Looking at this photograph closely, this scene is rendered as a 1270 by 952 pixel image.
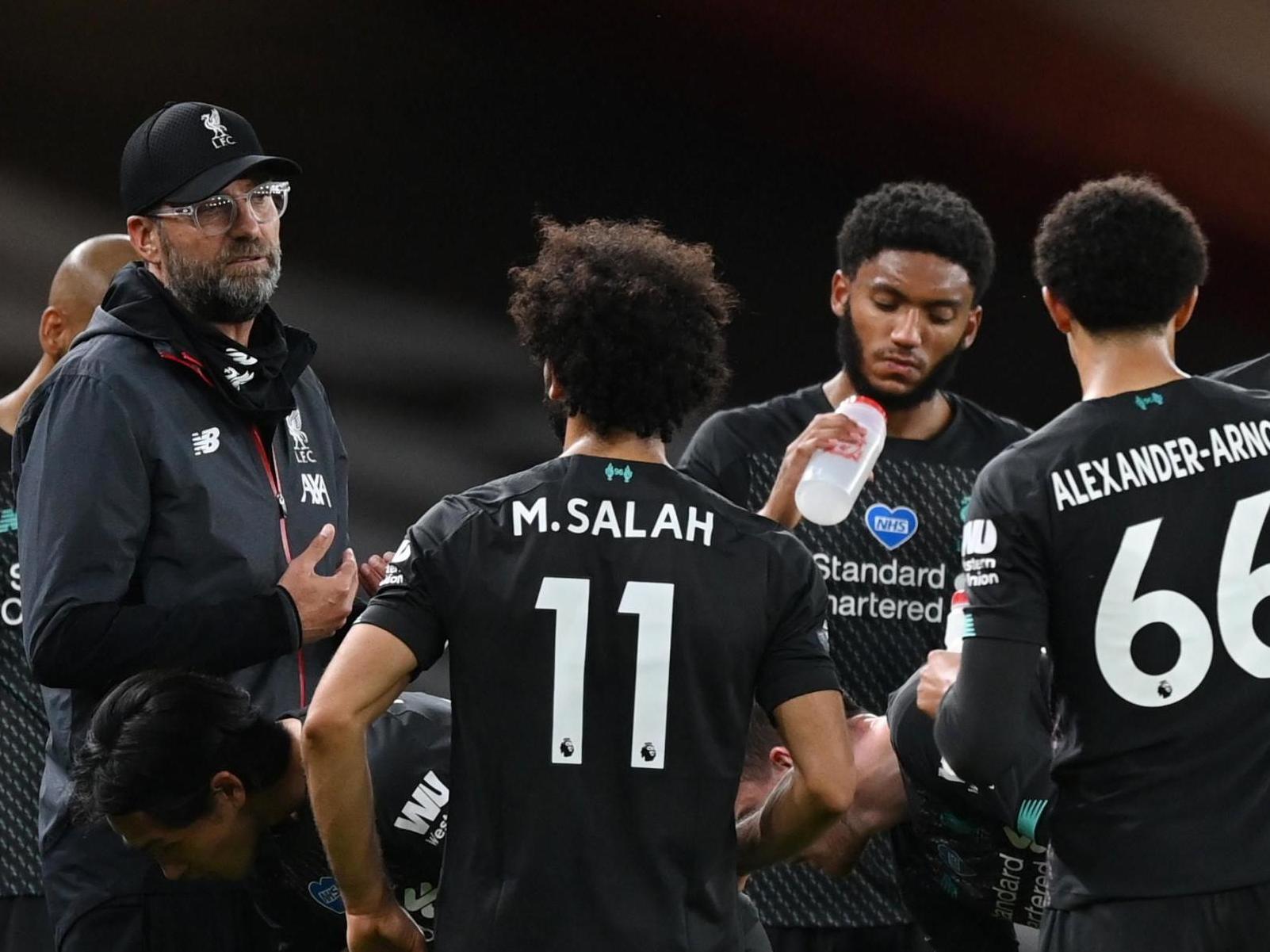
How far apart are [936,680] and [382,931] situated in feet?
2.71

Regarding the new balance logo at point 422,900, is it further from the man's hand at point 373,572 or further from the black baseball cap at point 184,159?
the black baseball cap at point 184,159

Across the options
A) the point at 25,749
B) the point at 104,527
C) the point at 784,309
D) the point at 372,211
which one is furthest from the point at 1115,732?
the point at 372,211

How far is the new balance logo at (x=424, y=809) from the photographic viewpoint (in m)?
2.24

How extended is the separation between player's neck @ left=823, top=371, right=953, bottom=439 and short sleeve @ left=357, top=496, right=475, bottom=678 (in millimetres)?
1487

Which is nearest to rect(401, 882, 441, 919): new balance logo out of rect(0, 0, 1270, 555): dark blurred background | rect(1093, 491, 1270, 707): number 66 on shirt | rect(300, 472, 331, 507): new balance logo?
rect(300, 472, 331, 507): new balance logo

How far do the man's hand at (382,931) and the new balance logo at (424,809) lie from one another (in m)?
0.14

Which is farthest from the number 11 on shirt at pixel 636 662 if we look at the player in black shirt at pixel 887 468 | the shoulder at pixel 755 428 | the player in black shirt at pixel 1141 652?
the shoulder at pixel 755 428

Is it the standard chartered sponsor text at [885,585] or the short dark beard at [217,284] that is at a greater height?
the short dark beard at [217,284]

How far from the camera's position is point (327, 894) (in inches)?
93.3

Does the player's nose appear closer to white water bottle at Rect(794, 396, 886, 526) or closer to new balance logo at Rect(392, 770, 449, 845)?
white water bottle at Rect(794, 396, 886, 526)

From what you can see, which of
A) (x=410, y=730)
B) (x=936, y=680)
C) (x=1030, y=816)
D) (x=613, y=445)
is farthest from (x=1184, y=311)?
(x=410, y=730)

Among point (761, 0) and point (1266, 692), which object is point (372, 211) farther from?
point (1266, 692)

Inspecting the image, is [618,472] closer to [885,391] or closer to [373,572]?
[373,572]

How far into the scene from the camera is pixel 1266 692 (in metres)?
2.17
